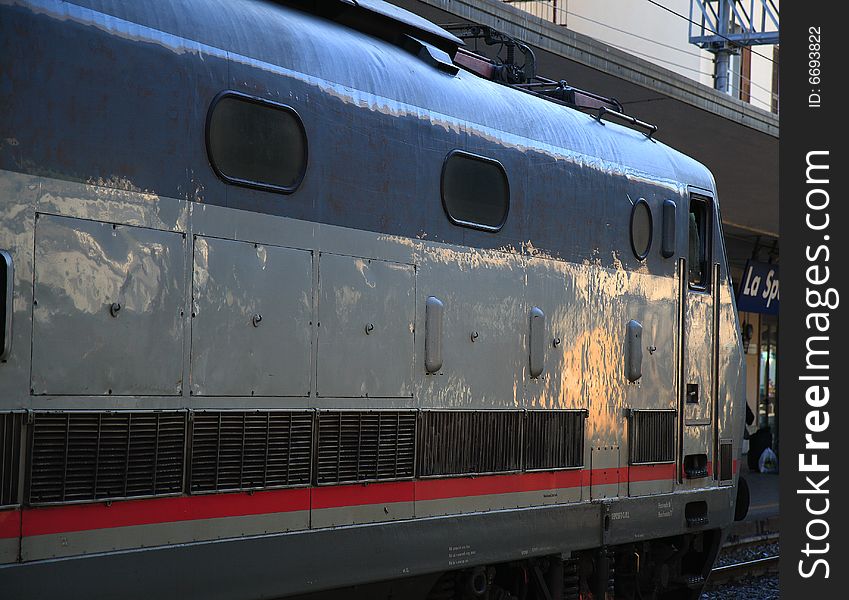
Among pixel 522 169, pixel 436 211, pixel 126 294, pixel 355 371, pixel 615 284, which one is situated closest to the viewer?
pixel 126 294

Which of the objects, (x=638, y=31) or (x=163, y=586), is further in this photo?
(x=638, y=31)

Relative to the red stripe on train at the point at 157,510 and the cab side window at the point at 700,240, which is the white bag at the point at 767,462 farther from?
the red stripe on train at the point at 157,510

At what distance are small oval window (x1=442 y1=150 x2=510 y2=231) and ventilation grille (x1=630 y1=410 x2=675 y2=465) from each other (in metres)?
2.22

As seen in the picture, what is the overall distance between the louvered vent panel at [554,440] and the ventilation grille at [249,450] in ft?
7.15

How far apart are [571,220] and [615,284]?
30.0 inches

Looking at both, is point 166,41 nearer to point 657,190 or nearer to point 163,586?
point 163,586

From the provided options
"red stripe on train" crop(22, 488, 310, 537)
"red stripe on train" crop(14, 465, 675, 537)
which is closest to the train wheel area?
"red stripe on train" crop(14, 465, 675, 537)

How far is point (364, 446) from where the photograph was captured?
690cm

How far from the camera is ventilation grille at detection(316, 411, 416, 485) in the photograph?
6.65 metres

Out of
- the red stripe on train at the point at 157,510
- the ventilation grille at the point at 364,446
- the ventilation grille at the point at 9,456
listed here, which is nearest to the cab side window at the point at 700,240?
the ventilation grille at the point at 364,446

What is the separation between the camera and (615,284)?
366 inches

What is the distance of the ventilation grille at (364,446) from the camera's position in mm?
6645

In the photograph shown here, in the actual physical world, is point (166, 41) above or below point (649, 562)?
above

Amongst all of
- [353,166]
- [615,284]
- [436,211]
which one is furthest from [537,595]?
[353,166]
